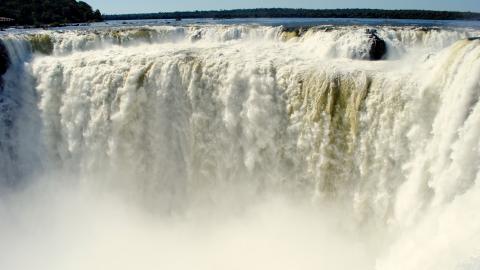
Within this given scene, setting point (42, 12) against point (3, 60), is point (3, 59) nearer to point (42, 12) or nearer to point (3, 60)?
A: point (3, 60)

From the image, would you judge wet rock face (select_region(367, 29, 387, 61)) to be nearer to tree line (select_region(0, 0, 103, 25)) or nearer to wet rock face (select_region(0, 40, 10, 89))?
wet rock face (select_region(0, 40, 10, 89))

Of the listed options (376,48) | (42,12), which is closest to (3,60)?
(376,48)

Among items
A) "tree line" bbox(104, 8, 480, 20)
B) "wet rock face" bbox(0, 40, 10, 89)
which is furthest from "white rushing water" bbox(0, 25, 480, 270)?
"tree line" bbox(104, 8, 480, 20)

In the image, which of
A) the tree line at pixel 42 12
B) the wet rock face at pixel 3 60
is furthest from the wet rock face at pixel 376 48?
the tree line at pixel 42 12

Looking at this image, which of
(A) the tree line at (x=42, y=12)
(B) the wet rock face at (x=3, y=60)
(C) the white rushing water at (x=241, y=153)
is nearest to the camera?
(C) the white rushing water at (x=241, y=153)

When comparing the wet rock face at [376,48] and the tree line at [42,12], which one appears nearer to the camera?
the wet rock face at [376,48]

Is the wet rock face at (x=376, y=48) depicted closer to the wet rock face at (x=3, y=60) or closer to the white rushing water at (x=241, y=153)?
the white rushing water at (x=241, y=153)
